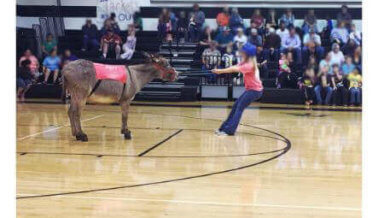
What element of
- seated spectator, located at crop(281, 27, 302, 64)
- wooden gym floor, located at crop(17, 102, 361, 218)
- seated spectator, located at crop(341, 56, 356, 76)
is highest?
seated spectator, located at crop(281, 27, 302, 64)

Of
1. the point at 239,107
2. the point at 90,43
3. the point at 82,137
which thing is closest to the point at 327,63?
the point at 90,43

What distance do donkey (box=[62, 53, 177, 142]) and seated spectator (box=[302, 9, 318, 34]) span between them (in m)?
3.13

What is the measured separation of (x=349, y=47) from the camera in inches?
48.2

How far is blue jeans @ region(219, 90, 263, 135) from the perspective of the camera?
528cm

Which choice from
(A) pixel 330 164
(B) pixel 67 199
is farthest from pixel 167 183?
(A) pixel 330 164

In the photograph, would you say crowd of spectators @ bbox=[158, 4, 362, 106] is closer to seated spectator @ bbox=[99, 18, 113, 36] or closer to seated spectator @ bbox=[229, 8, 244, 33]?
seated spectator @ bbox=[229, 8, 244, 33]

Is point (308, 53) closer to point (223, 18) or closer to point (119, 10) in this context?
point (223, 18)

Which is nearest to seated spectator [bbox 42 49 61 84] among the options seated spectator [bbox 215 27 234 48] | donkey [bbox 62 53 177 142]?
seated spectator [bbox 215 27 234 48]

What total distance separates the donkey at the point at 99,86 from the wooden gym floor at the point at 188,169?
1.03 ft

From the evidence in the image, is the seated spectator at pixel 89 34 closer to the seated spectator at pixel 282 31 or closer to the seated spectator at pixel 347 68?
the seated spectator at pixel 282 31

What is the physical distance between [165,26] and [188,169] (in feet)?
7.27
